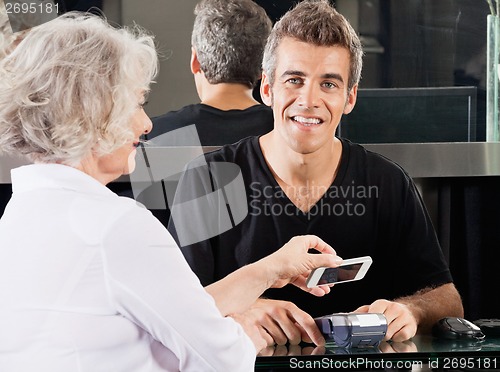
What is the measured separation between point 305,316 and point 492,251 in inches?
21.5

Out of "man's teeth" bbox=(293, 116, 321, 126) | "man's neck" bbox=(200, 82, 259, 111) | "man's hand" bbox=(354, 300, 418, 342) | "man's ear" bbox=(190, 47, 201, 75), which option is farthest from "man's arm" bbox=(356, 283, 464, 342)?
"man's ear" bbox=(190, 47, 201, 75)

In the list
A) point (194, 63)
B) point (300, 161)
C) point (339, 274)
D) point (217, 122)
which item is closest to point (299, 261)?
point (339, 274)

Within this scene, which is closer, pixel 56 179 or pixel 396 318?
pixel 56 179

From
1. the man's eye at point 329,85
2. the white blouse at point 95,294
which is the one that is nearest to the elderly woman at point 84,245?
the white blouse at point 95,294

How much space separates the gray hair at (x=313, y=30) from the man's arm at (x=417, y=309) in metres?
0.54

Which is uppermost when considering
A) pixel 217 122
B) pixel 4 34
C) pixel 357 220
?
pixel 4 34

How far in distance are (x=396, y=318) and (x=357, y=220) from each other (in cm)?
25

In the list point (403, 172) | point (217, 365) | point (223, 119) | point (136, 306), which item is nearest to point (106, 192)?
point (136, 306)

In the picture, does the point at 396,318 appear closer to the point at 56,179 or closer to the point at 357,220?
the point at 357,220

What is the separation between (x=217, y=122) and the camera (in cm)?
198

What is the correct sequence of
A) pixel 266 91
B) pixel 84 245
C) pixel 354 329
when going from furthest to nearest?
pixel 266 91
pixel 354 329
pixel 84 245

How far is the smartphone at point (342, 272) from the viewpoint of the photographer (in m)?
1.92

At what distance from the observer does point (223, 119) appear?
198 centimetres

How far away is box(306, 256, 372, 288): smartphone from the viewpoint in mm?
1915
